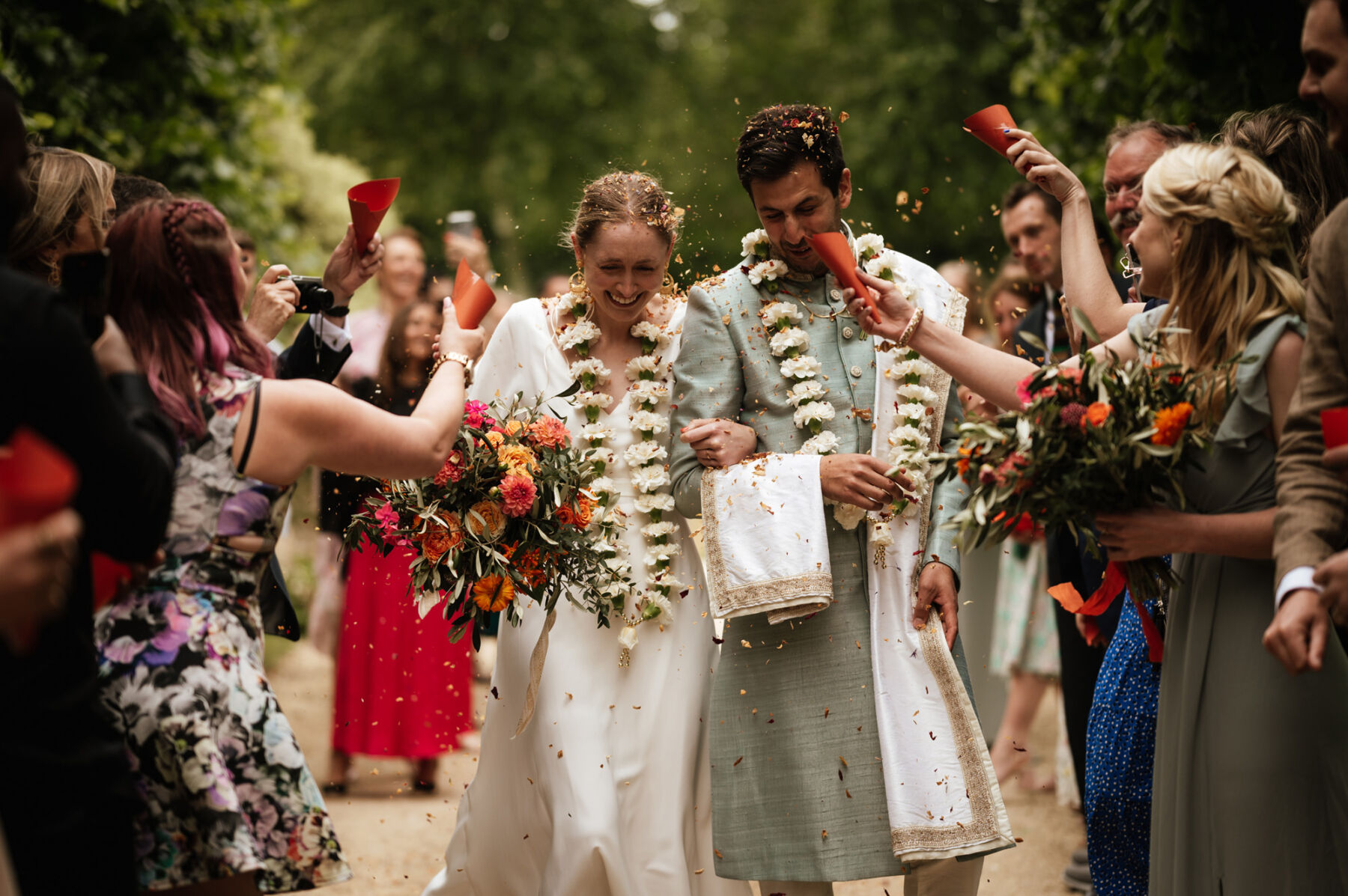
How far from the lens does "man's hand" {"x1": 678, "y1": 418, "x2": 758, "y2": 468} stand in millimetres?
3998

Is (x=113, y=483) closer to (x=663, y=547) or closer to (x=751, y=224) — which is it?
(x=663, y=547)

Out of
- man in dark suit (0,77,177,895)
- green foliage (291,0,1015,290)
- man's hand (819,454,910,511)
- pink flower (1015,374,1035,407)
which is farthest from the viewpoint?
green foliage (291,0,1015,290)

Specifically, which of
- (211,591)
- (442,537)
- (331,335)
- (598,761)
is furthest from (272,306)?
(598,761)

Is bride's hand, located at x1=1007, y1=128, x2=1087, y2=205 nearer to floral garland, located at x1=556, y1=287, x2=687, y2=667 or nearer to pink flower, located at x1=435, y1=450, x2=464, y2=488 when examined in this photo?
floral garland, located at x1=556, y1=287, x2=687, y2=667

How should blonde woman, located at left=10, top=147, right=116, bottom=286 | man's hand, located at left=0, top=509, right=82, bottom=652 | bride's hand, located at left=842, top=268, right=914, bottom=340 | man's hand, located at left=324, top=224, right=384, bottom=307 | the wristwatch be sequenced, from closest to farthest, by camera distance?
man's hand, located at left=0, top=509, right=82, bottom=652, blonde woman, located at left=10, top=147, right=116, bottom=286, the wristwatch, bride's hand, located at left=842, top=268, right=914, bottom=340, man's hand, located at left=324, top=224, right=384, bottom=307

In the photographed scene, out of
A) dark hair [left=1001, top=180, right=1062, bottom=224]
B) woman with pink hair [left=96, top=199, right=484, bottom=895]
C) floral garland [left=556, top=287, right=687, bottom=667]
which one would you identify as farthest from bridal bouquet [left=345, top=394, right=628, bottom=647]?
dark hair [left=1001, top=180, right=1062, bottom=224]

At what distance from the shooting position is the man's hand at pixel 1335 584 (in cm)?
264

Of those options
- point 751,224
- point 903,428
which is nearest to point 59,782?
point 903,428

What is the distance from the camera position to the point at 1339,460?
2.69m

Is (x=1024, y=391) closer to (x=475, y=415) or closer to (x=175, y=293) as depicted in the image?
(x=475, y=415)

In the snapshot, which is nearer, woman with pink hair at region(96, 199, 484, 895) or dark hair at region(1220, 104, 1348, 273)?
woman with pink hair at region(96, 199, 484, 895)

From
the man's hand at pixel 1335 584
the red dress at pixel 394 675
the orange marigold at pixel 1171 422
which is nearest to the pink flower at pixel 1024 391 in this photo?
the orange marigold at pixel 1171 422

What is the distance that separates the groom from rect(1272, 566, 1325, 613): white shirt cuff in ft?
4.21

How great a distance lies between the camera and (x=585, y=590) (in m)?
4.27
